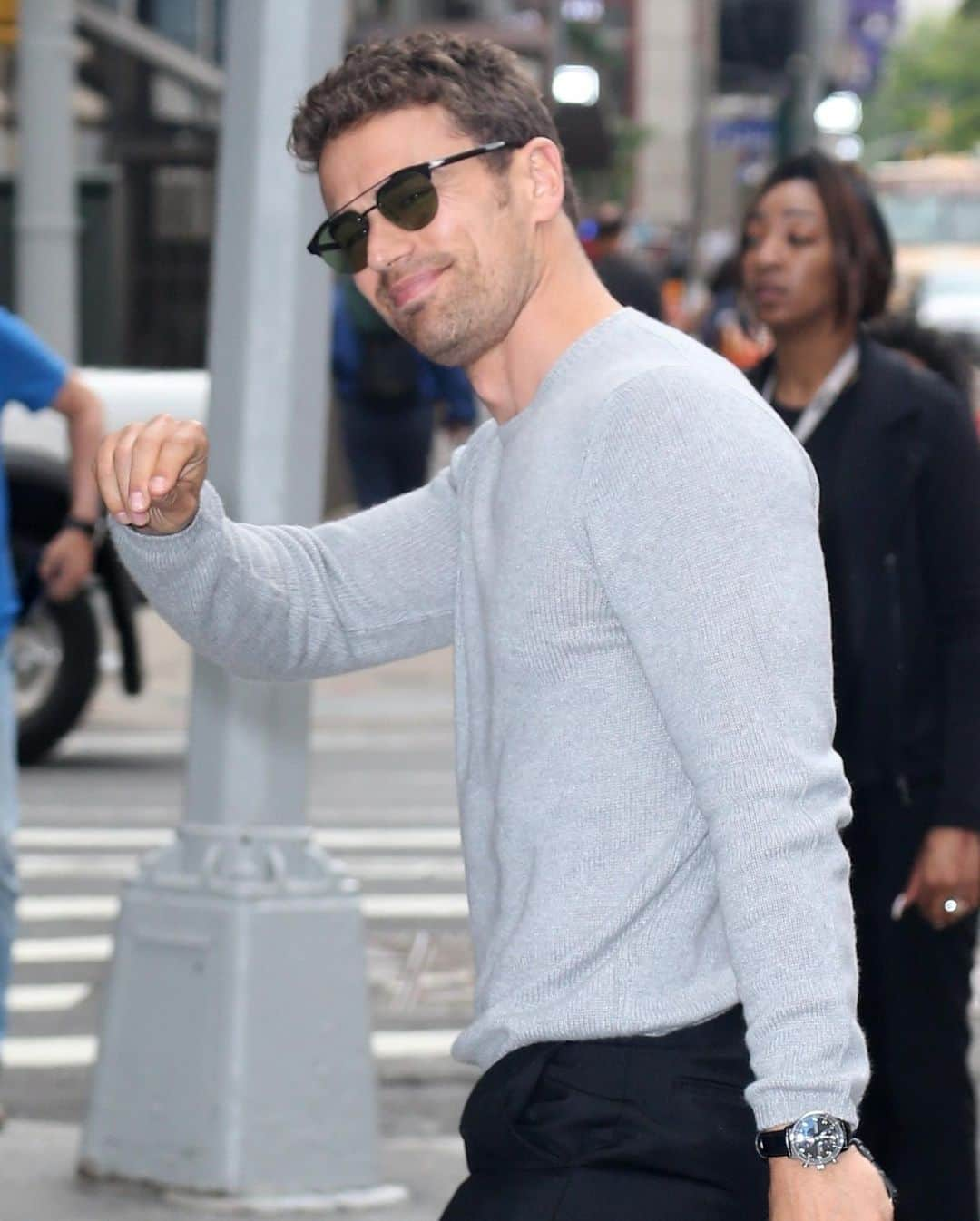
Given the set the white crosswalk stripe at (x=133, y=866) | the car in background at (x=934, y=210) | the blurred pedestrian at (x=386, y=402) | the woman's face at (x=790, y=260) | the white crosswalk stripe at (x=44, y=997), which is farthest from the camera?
the car in background at (x=934, y=210)

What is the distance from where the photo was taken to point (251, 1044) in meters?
4.99

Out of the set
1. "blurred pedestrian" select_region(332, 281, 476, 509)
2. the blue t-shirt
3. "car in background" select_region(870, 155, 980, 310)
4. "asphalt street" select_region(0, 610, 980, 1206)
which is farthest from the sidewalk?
"car in background" select_region(870, 155, 980, 310)

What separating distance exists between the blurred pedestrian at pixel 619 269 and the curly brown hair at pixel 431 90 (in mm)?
9616

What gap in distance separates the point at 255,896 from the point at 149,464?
2.69m

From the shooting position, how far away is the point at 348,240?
267cm

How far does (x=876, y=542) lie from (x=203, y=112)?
65.1 feet

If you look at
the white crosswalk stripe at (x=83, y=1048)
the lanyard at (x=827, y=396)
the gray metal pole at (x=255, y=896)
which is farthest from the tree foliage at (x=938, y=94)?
the lanyard at (x=827, y=396)

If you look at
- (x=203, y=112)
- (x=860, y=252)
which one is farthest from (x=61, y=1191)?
(x=203, y=112)

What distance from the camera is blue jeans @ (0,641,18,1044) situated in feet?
16.8

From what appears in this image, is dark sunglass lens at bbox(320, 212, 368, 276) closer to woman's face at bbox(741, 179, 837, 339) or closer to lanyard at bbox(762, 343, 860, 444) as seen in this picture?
lanyard at bbox(762, 343, 860, 444)

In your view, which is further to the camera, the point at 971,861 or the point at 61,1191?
the point at 61,1191

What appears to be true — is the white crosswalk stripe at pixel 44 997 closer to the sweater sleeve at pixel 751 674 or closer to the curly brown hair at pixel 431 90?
the curly brown hair at pixel 431 90

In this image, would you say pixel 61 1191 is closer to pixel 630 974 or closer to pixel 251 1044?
pixel 251 1044

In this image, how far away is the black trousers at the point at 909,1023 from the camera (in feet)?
14.1
